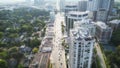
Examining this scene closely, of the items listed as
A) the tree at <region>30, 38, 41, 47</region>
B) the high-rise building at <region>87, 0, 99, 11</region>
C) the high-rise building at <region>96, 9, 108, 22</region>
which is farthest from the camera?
the high-rise building at <region>87, 0, 99, 11</region>

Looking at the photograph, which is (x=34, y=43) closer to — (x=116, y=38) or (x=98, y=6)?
(x=116, y=38)

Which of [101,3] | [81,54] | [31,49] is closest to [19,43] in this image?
[31,49]

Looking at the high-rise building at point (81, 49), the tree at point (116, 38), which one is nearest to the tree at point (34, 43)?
the high-rise building at point (81, 49)

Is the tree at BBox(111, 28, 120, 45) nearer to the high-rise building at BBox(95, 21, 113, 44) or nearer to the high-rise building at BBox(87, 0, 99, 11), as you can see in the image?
the high-rise building at BBox(95, 21, 113, 44)

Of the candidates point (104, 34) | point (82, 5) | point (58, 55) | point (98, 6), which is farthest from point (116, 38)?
point (82, 5)

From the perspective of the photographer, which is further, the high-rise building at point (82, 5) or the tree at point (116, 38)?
the high-rise building at point (82, 5)

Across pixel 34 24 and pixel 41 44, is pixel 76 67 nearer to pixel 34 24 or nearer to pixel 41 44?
pixel 41 44

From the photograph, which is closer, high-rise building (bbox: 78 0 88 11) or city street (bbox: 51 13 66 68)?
city street (bbox: 51 13 66 68)

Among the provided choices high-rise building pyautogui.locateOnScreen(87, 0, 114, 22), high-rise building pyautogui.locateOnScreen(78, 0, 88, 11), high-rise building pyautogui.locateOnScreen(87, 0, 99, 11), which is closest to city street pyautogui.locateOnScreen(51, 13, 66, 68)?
high-rise building pyautogui.locateOnScreen(87, 0, 114, 22)

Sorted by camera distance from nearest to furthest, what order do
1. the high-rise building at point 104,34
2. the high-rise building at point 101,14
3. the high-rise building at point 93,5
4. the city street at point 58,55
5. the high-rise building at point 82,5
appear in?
the city street at point 58,55 → the high-rise building at point 104,34 → the high-rise building at point 101,14 → the high-rise building at point 93,5 → the high-rise building at point 82,5

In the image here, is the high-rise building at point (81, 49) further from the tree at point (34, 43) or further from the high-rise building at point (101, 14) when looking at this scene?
the high-rise building at point (101, 14)

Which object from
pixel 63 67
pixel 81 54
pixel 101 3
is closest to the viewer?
pixel 81 54
